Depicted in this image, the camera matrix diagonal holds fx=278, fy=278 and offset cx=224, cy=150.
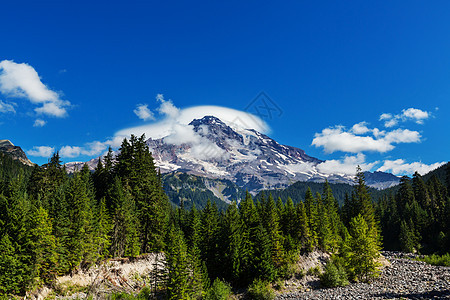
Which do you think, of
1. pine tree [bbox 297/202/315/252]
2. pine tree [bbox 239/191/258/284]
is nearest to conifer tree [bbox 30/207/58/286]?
pine tree [bbox 239/191/258/284]

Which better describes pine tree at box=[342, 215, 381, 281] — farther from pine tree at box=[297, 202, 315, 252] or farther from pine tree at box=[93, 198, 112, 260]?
pine tree at box=[93, 198, 112, 260]

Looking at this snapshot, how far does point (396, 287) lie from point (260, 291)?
24174mm

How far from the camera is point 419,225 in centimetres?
10106

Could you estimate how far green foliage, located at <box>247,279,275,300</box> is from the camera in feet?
162

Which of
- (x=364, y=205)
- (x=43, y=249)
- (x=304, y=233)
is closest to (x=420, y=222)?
(x=364, y=205)

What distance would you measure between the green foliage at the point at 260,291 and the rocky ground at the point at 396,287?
221cm

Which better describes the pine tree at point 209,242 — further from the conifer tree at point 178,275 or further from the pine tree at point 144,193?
the conifer tree at point 178,275

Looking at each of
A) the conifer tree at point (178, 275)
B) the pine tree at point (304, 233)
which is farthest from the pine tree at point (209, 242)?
the pine tree at point (304, 233)

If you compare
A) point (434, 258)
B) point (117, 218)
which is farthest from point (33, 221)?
point (434, 258)

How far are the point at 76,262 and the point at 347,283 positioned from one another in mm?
49486

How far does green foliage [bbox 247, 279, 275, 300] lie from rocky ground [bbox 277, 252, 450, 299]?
7.25 ft

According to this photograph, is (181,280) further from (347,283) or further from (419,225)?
(419,225)

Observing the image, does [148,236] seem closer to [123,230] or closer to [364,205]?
[123,230]

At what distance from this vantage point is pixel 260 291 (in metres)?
49.8
